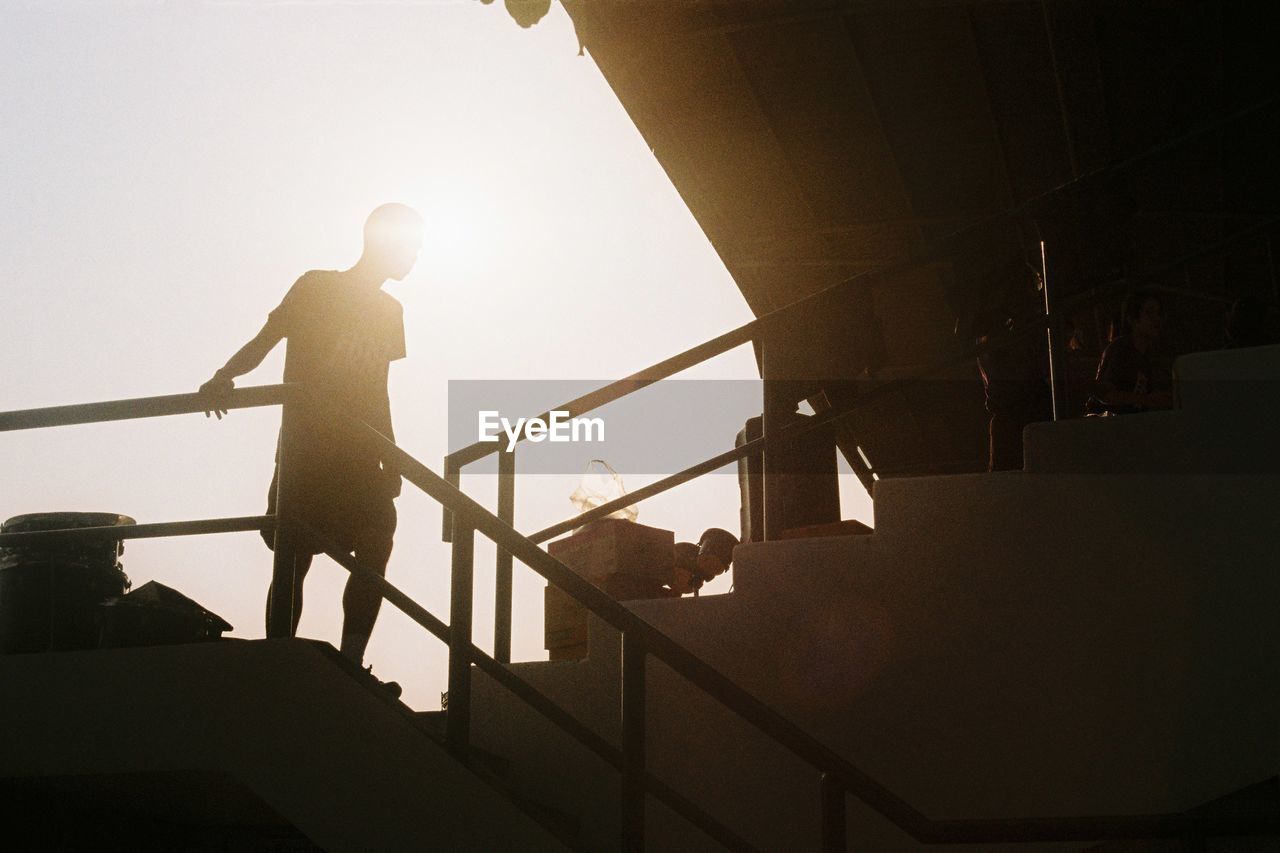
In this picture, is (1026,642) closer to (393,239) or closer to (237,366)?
(393,239)

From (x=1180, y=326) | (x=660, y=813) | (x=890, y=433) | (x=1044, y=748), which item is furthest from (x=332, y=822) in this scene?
(x=890, y=433)

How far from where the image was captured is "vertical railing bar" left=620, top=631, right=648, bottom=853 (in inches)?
107

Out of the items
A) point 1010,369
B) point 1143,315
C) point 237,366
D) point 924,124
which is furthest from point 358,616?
point 924,124

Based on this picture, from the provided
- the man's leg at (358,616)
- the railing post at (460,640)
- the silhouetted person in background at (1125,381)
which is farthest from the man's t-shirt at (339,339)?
the silhouetted person in background at (1125,381)

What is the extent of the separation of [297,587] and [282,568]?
0.28 m

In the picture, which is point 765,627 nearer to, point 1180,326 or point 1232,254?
point 1232,254

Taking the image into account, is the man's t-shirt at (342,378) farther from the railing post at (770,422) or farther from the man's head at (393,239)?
the railing post at (770,422)

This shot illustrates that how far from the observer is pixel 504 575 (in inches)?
182

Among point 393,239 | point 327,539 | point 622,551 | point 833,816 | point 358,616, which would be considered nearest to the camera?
point 833,816

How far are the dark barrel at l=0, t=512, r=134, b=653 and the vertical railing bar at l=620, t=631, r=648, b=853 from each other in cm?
190

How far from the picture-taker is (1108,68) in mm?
7812

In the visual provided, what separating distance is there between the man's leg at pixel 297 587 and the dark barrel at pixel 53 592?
0.68 metres

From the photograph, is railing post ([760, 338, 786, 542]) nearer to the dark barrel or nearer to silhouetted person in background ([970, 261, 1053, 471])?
silhouetted person in background ([970, 261, 1053, 471])

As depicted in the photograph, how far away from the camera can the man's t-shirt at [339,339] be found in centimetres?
405
